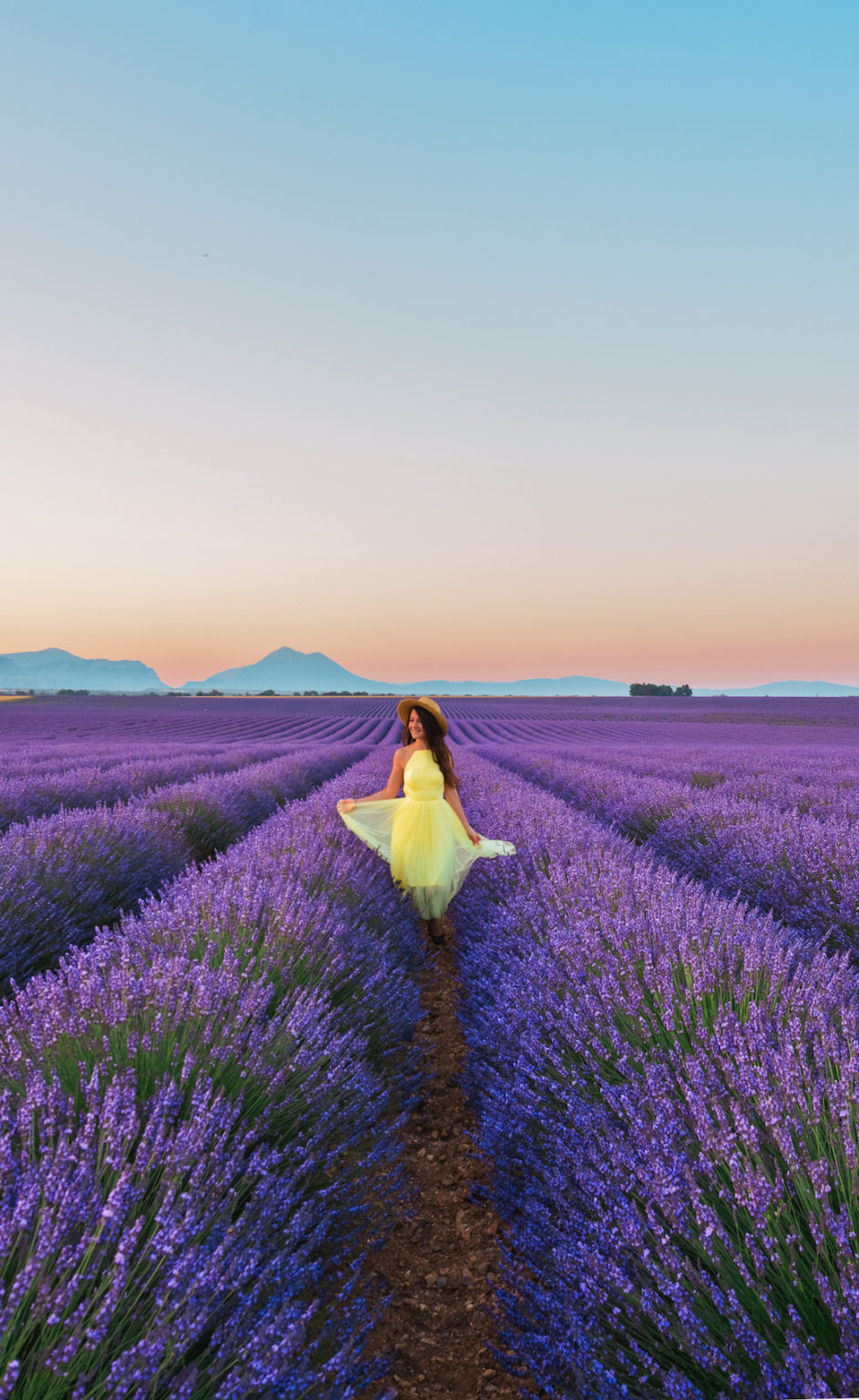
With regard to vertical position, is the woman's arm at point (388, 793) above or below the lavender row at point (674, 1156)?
above

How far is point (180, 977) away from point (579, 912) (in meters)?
1.40

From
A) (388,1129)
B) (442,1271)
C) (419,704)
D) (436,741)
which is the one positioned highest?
(419,704)

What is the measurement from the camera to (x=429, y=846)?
347 centimetres

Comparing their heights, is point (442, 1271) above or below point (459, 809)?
below

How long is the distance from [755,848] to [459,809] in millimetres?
1894

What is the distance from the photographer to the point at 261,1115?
4.10ft

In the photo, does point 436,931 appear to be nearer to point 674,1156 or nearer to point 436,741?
point 436,741

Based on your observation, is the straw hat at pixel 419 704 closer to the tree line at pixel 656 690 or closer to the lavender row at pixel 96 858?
the lavender row at pixel 96 858

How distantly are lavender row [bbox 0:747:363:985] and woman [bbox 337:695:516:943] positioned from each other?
1.28 m

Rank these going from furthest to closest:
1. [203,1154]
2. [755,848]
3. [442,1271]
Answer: [755,848], [442,1271], [203,1154]

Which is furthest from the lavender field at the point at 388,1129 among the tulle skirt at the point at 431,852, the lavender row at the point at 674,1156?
the tulle skirt at the point at 431,852

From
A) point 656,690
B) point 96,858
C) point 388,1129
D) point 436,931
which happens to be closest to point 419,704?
point 436,931

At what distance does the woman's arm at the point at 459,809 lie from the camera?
360cm

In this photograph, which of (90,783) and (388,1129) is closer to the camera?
(388,1129)
